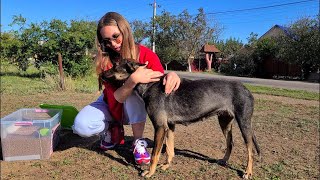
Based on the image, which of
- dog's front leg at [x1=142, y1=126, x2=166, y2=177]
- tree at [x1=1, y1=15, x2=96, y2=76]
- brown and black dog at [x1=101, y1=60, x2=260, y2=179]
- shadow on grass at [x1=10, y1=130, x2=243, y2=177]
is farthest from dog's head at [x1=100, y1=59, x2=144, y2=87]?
tree at [x1=1, y1=15, x2=96, y2=76]

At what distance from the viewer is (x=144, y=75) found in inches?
143

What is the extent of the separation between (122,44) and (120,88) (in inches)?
21.6

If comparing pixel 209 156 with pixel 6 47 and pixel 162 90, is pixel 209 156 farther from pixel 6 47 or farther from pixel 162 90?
pixel 6 47

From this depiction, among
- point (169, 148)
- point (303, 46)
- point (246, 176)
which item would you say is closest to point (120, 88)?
point (169, 148)

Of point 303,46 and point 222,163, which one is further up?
point 303,46

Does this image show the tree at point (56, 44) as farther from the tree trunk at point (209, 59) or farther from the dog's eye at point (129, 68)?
the tree trunk at point (209, 59)

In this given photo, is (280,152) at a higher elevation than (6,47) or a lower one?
lower

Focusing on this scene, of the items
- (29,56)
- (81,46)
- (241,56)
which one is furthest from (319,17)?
(29,56)

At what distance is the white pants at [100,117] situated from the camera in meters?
4.07

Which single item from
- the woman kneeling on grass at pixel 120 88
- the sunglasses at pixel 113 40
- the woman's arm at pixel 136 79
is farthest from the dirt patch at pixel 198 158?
the sunglasses at pixel 113 40

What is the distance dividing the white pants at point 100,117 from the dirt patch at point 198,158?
1.27 ft

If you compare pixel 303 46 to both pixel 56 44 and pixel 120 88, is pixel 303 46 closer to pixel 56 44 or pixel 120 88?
pixel 56 44

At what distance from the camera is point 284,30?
102 feet

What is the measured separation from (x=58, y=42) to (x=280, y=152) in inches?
531
